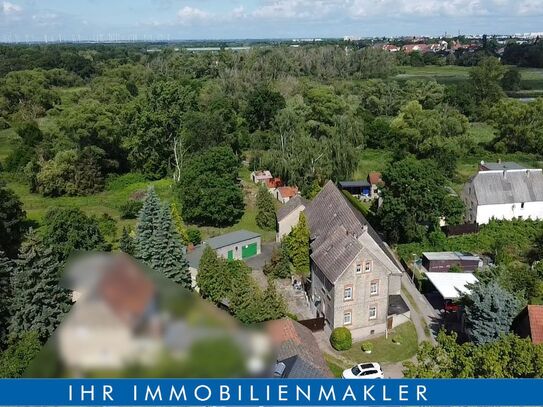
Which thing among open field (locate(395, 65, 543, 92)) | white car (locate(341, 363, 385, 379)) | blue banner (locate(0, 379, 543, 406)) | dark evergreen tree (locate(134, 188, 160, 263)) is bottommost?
open field (locate(395, 65, 543, 92))

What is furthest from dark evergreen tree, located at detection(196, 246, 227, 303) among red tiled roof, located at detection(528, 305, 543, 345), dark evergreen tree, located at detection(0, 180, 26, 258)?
dark evergreen tree, located at detection(0, 180, 26, 258)

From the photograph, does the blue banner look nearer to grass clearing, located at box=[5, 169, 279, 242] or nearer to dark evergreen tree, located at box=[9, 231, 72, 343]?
dark evergreen tree, located at box=[9, 231, 72, 343]

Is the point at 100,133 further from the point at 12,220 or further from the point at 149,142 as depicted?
the point at 12,220

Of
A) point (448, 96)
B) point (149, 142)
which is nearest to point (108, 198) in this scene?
point (149, 142)

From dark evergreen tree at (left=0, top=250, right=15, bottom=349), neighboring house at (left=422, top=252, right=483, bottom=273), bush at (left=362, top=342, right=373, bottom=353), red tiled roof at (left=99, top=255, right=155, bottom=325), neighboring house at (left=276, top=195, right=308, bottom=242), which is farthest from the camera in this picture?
neighboring house at (left=276, top=195, right=308, bottom=242)

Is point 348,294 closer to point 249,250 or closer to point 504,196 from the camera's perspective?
point 249,250

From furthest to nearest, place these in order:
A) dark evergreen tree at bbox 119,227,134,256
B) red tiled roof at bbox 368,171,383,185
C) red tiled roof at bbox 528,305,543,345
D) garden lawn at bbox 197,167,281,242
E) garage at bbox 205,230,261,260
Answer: red tiled roof at bbox 368,171,383,185 < garden lawn at bbox 197,167,281,242 < garage at bbox 205,230,261,260 < dark evergreen tree at bbox 119,227,134,256 < red tiled roof at bbox 528,305,543,345
